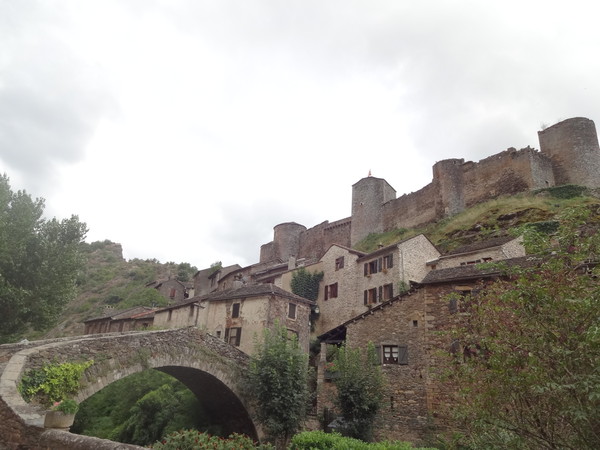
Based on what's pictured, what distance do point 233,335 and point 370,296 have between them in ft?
36.9

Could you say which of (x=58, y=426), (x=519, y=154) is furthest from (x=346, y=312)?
(x=58, y=426)

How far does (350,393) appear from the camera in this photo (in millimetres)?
A: 17438

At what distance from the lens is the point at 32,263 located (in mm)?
23812

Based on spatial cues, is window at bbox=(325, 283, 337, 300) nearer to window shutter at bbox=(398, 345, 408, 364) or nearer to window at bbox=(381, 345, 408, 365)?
window at bbox=(381, 345, 408, 365)

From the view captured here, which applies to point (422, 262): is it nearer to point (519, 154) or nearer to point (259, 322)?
point (259, 322)

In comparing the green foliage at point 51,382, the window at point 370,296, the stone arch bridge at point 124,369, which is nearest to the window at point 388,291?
the window at point 370,296

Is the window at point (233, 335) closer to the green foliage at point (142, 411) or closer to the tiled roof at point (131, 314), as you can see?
the green foliage at point (142, 411)

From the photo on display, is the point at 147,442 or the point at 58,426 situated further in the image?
the point at 147,442

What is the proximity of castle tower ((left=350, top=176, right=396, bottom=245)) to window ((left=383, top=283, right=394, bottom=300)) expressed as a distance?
22.7 metres

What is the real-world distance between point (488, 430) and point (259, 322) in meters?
21.2

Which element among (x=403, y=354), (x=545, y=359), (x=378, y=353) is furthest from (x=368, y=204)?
(x=545, y=359)

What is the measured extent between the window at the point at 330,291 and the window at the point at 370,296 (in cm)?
376

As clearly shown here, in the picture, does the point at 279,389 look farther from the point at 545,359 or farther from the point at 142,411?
the point at 545,359

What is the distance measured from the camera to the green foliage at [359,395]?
1712 cm
